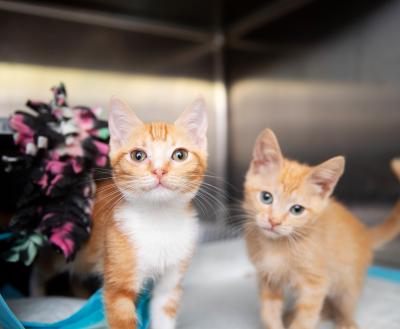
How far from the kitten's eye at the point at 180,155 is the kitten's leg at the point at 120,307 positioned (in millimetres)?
274

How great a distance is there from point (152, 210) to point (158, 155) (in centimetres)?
12

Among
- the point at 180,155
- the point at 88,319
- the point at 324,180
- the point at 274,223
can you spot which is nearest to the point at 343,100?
the point at 324,180

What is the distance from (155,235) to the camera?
0.79 meters

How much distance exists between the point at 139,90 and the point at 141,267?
94 centimetres

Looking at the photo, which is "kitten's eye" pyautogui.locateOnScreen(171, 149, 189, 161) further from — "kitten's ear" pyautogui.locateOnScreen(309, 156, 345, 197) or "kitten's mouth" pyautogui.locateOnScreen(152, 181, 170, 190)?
"kitten's ear" pyautogui.locateOnScreen(309, 156, 345, 197)

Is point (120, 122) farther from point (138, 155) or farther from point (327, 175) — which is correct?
point (327, 175)

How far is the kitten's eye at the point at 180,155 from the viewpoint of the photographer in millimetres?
772

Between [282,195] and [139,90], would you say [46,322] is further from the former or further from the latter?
[139,90]

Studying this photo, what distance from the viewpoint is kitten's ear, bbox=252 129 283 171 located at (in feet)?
2.86

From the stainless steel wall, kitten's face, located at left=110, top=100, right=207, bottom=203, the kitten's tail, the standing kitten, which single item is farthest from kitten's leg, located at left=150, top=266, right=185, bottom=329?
the stainless steel wall

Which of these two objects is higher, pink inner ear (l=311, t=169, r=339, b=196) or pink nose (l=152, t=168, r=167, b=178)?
pink nose (l=152, t=168, r=167, b=178)

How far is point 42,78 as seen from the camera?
139cm

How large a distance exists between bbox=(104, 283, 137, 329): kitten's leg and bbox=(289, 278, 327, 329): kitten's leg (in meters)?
0.34

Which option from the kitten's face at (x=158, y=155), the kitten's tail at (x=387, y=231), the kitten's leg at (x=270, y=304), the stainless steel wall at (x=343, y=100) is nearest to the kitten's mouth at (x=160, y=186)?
the kitten's face at (x=158, y=155)
